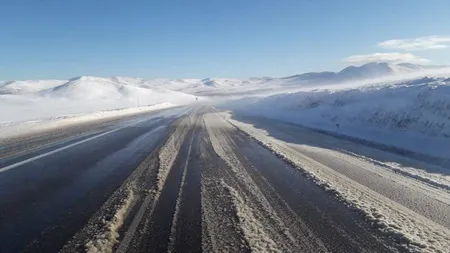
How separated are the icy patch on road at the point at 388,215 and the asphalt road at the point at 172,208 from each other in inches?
Result: 7.5

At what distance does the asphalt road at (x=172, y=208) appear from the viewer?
14.5ft

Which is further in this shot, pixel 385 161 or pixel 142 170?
pixel 385 161

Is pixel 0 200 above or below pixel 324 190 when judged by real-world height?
above

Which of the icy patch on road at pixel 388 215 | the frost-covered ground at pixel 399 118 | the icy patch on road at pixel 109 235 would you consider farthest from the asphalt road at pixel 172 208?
the frost-covered ground at pixel 399 118

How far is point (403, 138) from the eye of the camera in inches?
552

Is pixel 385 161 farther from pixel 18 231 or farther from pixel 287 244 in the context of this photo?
pixel 18 231

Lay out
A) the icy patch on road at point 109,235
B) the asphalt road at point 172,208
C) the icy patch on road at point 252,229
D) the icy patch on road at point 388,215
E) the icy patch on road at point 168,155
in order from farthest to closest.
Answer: the icy patch on road at point 168,155 < the icy patch on road at point 388,215 < the asphalt road at point 172,208 < the icy patch on road at point 252,229 < the icy patch on road at point 109,235

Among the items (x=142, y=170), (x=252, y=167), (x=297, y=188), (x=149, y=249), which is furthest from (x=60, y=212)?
(x=252, y=167)

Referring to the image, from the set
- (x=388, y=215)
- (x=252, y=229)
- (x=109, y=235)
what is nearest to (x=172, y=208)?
(x=109, y=235)

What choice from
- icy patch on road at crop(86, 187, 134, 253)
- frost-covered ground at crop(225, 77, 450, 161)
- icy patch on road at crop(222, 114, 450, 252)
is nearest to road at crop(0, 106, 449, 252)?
icy patch on road at crop(86, 187, 134, 253)

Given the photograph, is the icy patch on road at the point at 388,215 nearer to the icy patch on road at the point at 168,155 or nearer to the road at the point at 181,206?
the road at the point at 181,206

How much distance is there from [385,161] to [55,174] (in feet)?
27.0

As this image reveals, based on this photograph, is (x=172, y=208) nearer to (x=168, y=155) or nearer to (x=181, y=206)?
(x=181, y=206)

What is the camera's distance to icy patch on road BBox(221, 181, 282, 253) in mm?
4293
